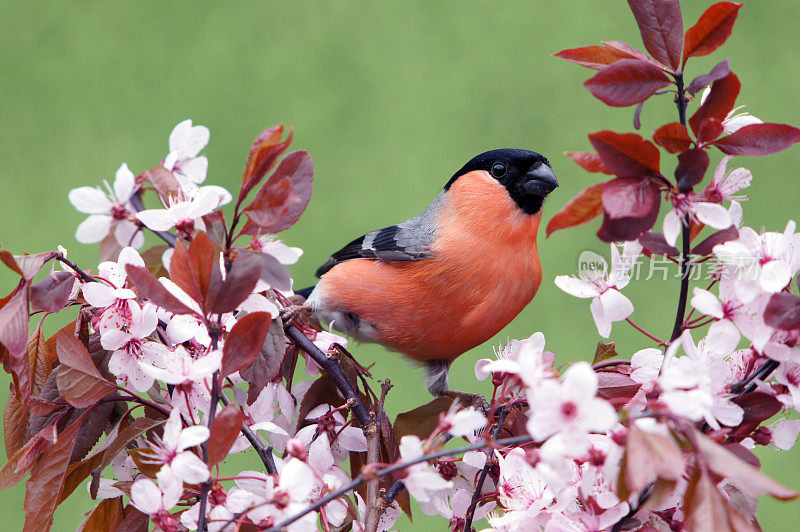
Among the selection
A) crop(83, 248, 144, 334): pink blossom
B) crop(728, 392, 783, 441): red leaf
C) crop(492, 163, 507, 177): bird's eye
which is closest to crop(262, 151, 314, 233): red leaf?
crop(83, 248, 144, 334): pink blossom

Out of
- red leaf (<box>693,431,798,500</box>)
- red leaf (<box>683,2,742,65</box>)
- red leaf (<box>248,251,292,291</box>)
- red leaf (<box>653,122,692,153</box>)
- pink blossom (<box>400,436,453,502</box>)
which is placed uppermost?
red leaf (<box>683,2,742,65</box>)

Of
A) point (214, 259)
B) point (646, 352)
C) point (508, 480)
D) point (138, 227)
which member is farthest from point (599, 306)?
point (138, 227)

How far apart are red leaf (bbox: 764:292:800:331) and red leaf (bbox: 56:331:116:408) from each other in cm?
47

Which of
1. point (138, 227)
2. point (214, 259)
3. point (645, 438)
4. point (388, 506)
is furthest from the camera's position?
point (138, 227)

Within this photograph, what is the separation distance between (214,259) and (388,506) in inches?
9.8

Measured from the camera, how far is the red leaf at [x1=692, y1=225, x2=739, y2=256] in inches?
20.1

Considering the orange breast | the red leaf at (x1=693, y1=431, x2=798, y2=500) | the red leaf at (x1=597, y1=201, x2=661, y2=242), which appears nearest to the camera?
the red leaf at (x1=693, y1=431, x2=798, y2=500)

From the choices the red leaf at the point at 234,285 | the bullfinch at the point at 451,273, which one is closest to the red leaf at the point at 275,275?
the red leaf at the point at 234,285

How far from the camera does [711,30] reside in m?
0.51

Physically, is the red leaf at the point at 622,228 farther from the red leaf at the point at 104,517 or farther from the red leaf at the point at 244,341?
the red leaf at the point at 104,517

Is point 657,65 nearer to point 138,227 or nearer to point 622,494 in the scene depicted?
point 622,494

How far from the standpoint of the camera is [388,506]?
57 centimetres

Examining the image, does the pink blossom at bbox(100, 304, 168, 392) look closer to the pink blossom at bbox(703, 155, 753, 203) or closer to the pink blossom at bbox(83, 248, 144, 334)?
the pink blossom at bbox(83, 248, 144, 334)

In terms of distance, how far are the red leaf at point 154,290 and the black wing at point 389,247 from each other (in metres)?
0.61
